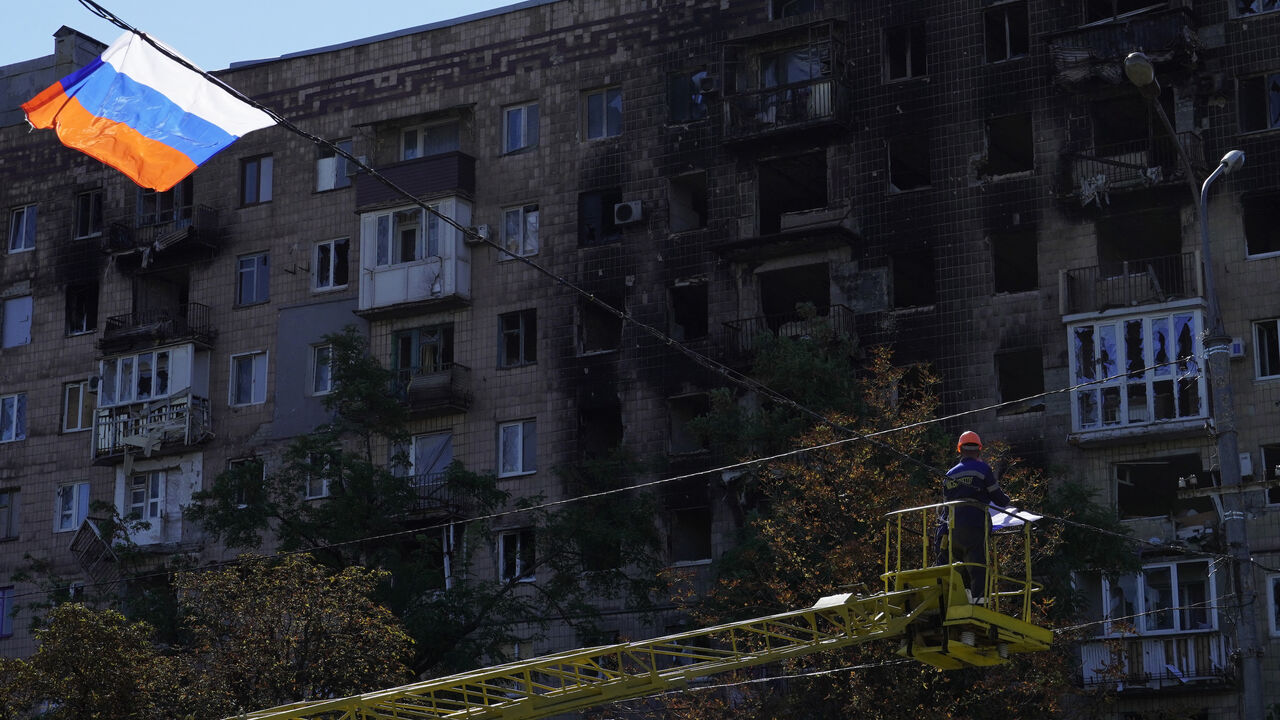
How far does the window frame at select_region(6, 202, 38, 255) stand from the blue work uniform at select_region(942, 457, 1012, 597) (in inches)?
1923

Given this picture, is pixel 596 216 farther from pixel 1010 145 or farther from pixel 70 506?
pixel 70 506

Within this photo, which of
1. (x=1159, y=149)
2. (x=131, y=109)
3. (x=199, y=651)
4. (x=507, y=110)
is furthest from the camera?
(x=507, y=110)

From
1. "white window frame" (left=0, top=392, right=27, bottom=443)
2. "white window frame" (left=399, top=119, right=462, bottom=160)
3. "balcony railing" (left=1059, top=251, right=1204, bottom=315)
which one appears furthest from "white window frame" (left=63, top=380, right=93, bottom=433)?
"balcony railing" (left=1059, top=251, right=1204, bottom=315)

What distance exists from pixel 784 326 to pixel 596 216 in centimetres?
757

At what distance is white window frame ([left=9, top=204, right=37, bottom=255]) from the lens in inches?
2625

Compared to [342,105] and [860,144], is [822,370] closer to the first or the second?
[860,144]

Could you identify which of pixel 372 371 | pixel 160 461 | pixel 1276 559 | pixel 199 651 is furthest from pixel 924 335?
pixel 160 461

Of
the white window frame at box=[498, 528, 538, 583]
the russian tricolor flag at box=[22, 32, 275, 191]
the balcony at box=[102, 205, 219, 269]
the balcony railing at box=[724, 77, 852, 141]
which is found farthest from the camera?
the balcony at box=[102, 205, 219, 269]

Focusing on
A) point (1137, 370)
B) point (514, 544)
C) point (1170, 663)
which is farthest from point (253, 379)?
point (1170, 663)

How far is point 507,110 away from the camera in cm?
5872

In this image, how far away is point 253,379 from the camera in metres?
61.2

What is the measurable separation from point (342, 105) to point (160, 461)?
41.0 ft

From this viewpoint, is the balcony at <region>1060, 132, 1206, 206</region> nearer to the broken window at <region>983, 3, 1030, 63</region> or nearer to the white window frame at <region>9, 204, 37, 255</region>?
the broken window at <region>983, 3, 1030, 63</region>

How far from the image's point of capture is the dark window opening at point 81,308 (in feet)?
214
